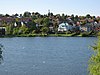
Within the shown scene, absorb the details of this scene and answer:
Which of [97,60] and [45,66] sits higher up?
[97,60]

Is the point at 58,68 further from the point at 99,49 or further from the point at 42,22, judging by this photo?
the point at 42,22

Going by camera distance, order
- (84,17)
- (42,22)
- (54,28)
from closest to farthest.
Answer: (54,28) → (42,22) → (84,17)

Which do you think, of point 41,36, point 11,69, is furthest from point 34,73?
point 41,36

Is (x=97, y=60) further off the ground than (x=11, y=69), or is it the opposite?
(x=97, y=60)

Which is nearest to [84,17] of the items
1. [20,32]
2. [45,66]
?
[20,32]

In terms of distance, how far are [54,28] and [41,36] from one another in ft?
43.4

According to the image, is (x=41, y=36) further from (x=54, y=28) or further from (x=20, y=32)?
(x=54, y=28)

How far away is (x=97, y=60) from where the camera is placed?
11.3 meters

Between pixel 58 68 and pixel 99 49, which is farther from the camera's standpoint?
pixel 58 68

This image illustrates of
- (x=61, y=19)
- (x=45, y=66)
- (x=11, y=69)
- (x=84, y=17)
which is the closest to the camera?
(x=11, y=69)

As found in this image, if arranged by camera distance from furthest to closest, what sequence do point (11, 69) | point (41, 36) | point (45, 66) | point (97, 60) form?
point (41, 36) → point (45, 66) → point (11, 69) → point (97, 60)

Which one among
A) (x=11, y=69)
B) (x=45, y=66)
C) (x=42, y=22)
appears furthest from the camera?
(x=42, y=22)

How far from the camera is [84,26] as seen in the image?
110m

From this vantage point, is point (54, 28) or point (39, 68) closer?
point (39, 68)
